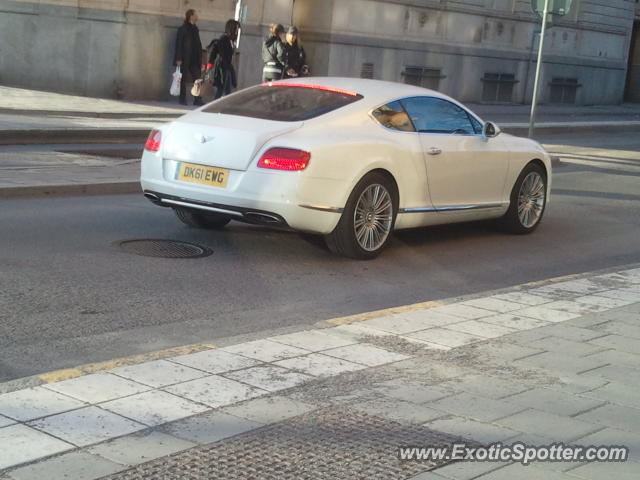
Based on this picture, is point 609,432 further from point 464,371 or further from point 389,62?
point 389,62

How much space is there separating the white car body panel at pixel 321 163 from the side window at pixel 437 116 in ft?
0.26

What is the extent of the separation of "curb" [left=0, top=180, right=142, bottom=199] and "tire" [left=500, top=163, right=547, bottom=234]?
151 inches

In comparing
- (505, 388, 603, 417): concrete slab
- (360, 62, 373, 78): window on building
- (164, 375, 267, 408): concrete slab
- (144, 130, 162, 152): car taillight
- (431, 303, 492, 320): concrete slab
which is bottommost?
(164, 375, 267, 408): concrete slab

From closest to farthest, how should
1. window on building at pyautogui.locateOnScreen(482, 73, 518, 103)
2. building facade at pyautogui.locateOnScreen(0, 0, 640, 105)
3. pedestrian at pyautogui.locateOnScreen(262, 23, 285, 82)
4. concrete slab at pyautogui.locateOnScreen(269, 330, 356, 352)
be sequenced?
1. concrete slab at pyautogui.locateOnScreen(269, 330, 356, 352)
2. pedestrian at pyautogui.locateOnScreen(262, 23, 285, 82)
3. building facade at pyautogui.locateOnScreen(0, 0, 640, 105)
4. window on building at pyautogui.locateOnScreen(482, 73, 518, 103)

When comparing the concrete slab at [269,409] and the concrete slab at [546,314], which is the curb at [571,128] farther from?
the concrete slab at [269,409]

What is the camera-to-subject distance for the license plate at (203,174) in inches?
Result: 370

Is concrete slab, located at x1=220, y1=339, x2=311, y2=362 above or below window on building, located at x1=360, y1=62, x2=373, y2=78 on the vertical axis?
below

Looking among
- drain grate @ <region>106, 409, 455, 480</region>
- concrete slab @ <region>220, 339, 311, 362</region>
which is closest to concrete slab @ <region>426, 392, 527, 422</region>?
drain grate @ <region>106, 409, 455, 480</region>

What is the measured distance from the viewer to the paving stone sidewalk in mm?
4695

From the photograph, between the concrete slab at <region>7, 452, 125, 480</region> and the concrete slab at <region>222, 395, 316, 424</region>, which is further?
the concrete slab at <region>222, 395, 316, 424</region>

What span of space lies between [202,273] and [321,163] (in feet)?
4.10

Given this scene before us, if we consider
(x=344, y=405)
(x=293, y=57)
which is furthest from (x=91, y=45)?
(x=344, y=405)

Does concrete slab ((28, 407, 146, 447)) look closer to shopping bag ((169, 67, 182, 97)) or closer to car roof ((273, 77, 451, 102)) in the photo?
car roof ((273, 77, 451, 102))

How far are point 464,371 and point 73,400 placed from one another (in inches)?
79.0
